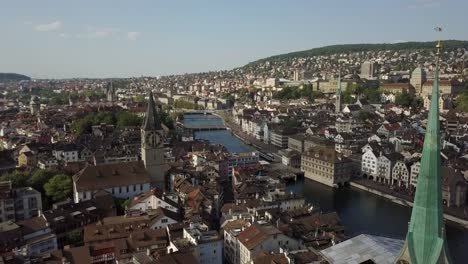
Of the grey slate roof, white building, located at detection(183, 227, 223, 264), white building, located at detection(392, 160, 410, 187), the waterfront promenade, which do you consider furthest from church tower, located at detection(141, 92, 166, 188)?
the waterfront promenade

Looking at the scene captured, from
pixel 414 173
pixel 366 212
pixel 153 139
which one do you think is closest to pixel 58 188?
pixel 153 139

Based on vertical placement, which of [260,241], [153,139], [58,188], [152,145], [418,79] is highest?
[418,79]

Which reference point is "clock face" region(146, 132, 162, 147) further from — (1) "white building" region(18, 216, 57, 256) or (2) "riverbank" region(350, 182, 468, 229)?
(2) "riverbank" region(350, 182, 468, 229)

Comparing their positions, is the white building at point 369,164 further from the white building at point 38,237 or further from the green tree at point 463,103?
the green tree at point 463,103

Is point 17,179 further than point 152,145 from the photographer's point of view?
No

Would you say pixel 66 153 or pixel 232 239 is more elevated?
pixel 66 153

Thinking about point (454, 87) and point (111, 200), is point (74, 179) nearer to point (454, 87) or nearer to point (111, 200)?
point (111, 200)

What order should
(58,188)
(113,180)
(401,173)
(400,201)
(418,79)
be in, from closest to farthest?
(113,180) → (58,188) → (400,201) → (401,173) → (418,79)

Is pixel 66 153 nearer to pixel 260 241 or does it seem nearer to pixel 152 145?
pixel 152 145
